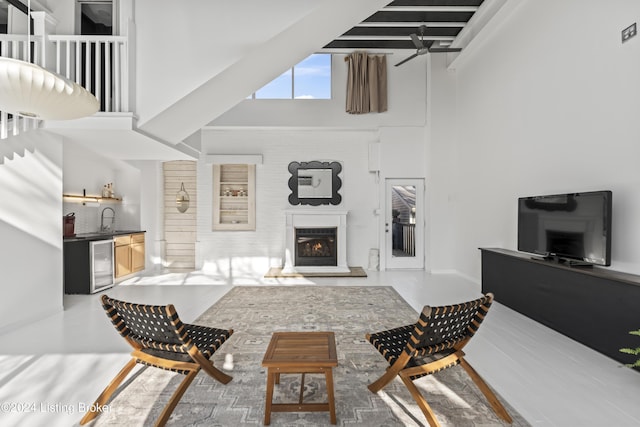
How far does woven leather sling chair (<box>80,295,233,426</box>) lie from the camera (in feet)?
6.73

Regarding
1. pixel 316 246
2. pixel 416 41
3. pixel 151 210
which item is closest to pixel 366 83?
pixel 416 41

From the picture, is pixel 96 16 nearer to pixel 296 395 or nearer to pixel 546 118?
pixel 296 395

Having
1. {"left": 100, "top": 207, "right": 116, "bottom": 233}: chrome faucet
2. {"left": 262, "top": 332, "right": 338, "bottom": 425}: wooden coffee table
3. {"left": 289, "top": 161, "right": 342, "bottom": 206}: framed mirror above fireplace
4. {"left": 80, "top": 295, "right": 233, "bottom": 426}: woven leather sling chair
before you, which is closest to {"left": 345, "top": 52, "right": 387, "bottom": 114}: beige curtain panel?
{"left": 289, "top": 161, "right": 342, "bottom": 206}: framed mirror above fireplace

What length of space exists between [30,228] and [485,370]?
485 centimetres

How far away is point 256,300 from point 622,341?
155 inches

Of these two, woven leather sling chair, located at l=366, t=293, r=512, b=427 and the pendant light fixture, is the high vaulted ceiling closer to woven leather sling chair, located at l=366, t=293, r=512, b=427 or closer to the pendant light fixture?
the pendant light fixture

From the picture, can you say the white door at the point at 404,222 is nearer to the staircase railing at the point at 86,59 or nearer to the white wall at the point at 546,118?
the white wall at the point at 546,118

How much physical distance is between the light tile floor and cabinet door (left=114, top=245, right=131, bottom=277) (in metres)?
1.45

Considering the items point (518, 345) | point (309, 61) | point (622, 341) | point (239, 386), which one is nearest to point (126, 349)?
point (239, 386)

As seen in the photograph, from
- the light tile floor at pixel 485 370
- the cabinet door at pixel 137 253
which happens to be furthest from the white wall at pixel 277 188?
the light tile floor at pixel 485 370

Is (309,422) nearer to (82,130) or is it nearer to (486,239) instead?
(82,130)

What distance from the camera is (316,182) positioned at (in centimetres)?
758

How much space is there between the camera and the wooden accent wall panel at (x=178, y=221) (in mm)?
7625

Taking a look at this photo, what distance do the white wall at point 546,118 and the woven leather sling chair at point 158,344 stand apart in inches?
146
